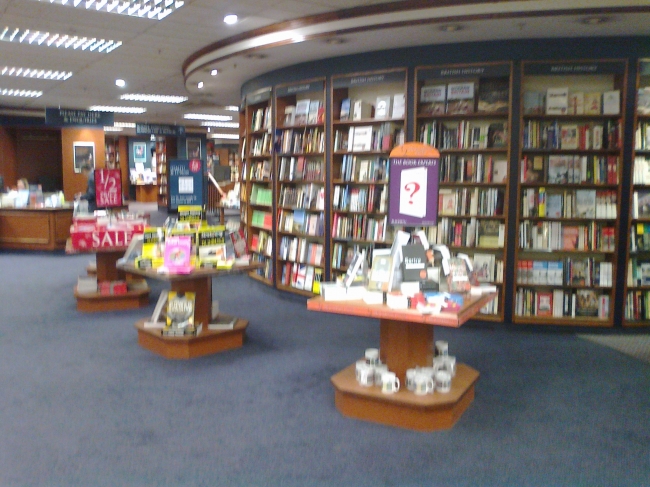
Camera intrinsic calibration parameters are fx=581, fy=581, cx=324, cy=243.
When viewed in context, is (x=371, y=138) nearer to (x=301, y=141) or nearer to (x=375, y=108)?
(x=375, y=108)

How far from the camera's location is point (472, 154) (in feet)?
20.5

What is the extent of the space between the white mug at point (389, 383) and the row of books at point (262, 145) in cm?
453

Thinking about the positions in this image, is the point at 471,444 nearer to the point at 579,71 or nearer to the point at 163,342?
the point at 163,342

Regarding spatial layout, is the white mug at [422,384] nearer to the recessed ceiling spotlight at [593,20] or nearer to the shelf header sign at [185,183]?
the shelf header sign at [185,183]

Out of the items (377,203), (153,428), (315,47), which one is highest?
(315,47)

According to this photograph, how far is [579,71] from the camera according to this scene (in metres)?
5.70

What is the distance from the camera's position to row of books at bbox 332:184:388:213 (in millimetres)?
6625

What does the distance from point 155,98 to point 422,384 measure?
10.2m

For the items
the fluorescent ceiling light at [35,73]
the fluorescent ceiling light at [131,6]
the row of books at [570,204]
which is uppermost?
the fluorescent ceiling light at [35,73]

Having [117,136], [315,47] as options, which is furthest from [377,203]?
[117,136]

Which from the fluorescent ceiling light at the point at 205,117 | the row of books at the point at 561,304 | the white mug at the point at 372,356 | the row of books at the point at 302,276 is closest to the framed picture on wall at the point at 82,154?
the fluorescent ceiling light at the point at 205,117

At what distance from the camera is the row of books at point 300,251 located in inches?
284

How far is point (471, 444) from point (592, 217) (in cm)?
332

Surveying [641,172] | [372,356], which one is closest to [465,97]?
[641,172]
